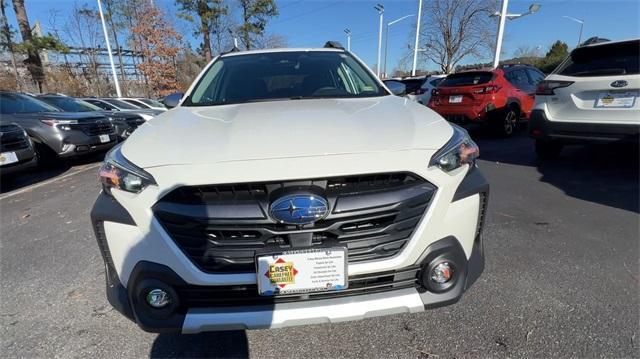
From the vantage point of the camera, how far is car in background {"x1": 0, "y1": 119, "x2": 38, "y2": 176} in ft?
16.7

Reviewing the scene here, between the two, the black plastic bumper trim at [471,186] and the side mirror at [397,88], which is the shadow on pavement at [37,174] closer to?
the side mirror at [397,88]

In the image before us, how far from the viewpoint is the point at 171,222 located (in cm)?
144

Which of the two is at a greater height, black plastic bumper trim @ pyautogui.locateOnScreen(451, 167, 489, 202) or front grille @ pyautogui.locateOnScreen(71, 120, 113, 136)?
black plastic bumper trim @ pyautogui.locateOnScreen(451, 167, 489, 202)

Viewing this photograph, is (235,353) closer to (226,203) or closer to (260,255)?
(260,255)

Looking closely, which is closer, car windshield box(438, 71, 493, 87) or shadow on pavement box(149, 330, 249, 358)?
shadow on pavement box(149, 330, 249, 358)

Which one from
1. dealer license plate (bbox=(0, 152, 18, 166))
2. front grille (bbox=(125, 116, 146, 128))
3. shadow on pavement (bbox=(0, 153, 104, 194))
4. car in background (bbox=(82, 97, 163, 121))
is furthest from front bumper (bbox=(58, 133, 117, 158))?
car in background (bbox=(82, 97, 163, 121))

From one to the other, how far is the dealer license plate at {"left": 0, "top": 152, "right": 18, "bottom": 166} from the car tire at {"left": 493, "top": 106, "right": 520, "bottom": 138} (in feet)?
28.3

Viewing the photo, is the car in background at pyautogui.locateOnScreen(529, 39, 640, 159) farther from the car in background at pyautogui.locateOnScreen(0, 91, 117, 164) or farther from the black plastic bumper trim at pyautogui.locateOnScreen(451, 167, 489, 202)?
the car in background at pyautogui.locateOnScreen(0, 91, 117, 164)

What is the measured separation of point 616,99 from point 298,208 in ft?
→ 14.8

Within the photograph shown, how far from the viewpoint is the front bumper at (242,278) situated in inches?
57.2

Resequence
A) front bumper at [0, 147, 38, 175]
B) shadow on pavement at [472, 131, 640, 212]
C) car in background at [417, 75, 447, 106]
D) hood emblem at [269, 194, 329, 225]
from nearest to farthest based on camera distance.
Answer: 1. hood emblem at [269, 194, 329, 225]
2. shadow on pavement at [472, 131, 640, 212]
3. front bumper at [0, 147, 38, 175]
4. car in background at [417, 75, 447, 106]

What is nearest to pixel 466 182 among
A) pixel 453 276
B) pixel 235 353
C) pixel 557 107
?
pixel 453 276

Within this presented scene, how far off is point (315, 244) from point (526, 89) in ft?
27.6

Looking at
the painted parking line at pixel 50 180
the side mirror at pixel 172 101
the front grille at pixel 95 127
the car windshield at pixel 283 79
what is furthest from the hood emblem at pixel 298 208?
the front grille at pixel 95 127
